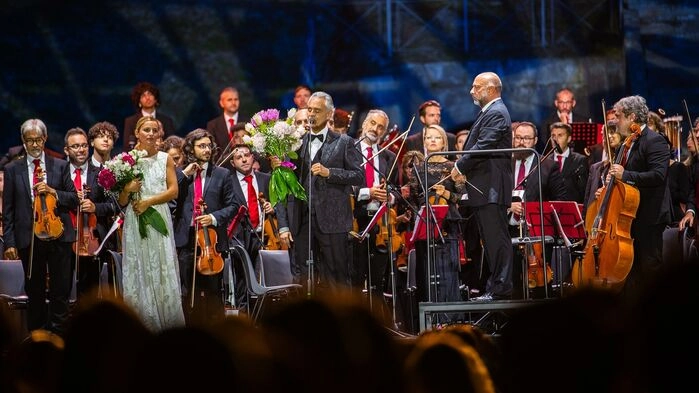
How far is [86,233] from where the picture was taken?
964 cm

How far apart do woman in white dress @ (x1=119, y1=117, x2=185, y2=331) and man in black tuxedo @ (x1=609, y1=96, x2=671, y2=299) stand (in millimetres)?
3493

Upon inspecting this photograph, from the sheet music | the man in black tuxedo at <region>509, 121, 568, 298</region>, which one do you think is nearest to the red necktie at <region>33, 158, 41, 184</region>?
the man in black tuxedo at <region>509, 121, 568, 298</region>

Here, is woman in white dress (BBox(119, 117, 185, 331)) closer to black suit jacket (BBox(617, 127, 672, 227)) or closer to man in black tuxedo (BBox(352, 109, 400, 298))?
man in black tuxedo (BBox(352, 109, 400, 298))

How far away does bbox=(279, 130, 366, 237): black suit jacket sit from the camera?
8.41 m

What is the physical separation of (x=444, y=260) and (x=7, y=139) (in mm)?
6229

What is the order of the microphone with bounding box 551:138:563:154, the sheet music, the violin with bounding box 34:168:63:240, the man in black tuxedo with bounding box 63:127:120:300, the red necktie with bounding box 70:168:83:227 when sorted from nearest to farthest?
the sheet music, the violin with bounding box 34:168:63:240, the man in black tuxedo with bounding box 63:127:120:300, the red necktie with bounding box 70:168:83:227, the microphone with bounding box 551:138:563:154

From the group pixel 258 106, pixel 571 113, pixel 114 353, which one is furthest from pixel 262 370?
pixel 258 106

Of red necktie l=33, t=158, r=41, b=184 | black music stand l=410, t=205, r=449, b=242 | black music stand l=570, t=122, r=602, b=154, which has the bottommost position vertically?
black music stand l=410, t=205, r=449, b=242

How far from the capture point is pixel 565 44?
12.9m

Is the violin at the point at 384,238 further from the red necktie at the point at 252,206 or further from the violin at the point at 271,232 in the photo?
the red necktie at the point at 252,206

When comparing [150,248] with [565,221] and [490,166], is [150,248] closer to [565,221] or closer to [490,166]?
[490,166]

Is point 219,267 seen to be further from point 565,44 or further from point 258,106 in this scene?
point 565,44

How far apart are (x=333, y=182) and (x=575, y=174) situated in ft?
10.1

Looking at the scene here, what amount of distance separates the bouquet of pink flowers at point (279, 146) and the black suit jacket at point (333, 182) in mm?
163
